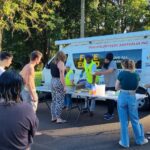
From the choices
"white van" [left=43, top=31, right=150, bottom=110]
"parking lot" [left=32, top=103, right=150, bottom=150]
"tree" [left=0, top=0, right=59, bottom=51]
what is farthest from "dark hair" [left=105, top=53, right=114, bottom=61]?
"tree" [left=0, top=0, right=59, bottom=51]

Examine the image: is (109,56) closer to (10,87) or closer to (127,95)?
(127,95)

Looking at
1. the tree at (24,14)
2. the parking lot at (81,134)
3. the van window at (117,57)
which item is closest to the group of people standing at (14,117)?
the parking lot at (81,134)

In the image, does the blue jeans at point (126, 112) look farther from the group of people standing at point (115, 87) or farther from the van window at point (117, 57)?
the van window at point (117, 57)

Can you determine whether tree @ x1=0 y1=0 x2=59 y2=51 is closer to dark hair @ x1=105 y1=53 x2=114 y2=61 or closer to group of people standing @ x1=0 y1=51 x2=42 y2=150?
dark hair @ x1=105 y1=53 x2=114 y2=61

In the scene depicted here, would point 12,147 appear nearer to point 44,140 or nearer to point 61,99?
point 44,140

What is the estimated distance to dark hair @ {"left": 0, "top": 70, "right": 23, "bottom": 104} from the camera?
307 centimetres

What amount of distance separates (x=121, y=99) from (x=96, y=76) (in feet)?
11.0

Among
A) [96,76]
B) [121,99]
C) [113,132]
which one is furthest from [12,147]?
[96,76]

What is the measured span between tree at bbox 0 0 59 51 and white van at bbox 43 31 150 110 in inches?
308

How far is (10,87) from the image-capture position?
10.1 feet

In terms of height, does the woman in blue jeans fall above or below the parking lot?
above

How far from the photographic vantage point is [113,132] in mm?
8672

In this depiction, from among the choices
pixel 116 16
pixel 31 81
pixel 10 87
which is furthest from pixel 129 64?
pixel 116 16

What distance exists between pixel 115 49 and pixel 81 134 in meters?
3.88
